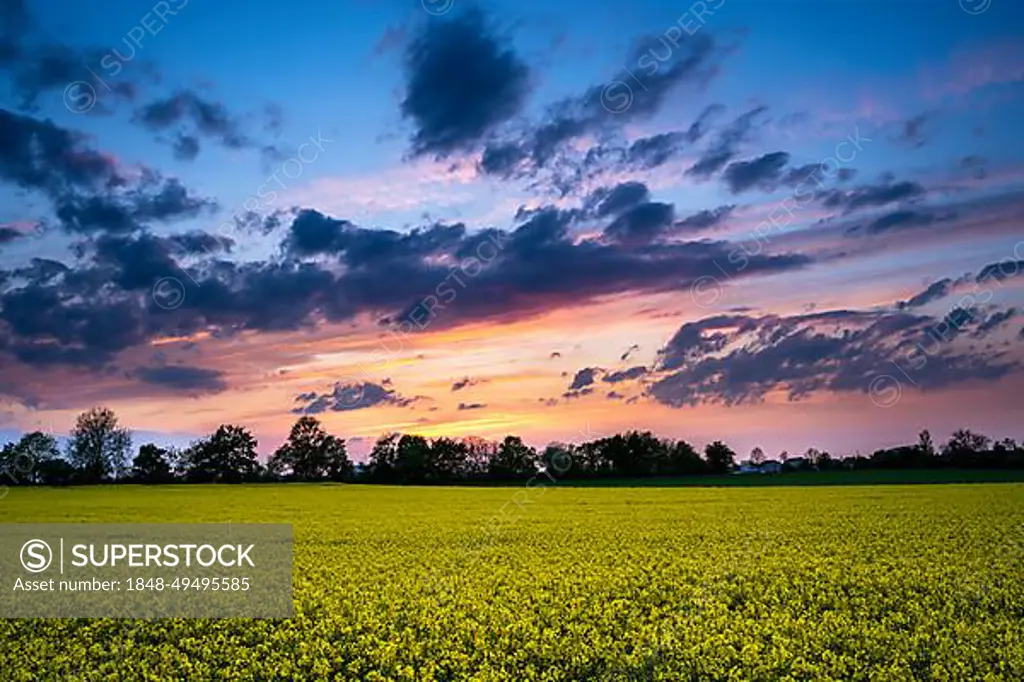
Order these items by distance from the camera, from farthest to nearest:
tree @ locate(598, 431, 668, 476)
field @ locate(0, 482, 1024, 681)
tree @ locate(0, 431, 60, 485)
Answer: tree @ locate(598, 431, 668, 476) < tree @ locate(0, 431, 60, 485) < field @ locate(0, 482, 1024, 681)

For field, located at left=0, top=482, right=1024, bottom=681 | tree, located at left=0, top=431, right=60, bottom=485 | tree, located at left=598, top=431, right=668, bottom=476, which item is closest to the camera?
field, located at left=0, top=482, right=1024, bottom=681

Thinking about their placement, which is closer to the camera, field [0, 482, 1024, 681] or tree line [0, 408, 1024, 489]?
field [0, 482, 1024, 681]

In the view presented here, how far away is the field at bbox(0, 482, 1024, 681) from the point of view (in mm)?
13961

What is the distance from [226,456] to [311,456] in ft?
45.7

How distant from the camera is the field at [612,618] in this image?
14.0 meters

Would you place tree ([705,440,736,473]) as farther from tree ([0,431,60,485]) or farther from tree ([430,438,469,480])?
tree ([0,431,60,485])

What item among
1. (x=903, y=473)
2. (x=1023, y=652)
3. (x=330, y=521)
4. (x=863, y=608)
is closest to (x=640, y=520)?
(x=330, y=521)

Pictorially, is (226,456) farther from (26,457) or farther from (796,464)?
(796,464)

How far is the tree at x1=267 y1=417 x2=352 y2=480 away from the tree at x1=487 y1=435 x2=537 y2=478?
80.9 feet

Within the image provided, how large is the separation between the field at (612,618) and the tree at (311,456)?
99.7 m

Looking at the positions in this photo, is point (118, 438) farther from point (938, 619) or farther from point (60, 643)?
point (938, 619)

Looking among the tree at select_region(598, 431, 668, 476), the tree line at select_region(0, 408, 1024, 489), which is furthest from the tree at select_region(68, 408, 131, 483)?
the tree at select_region(598, 431, 668, 476)

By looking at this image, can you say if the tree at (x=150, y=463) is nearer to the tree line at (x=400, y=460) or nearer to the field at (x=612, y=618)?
the tree line at (x=400, y=460)

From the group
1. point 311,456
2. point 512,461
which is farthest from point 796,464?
point 311,456
